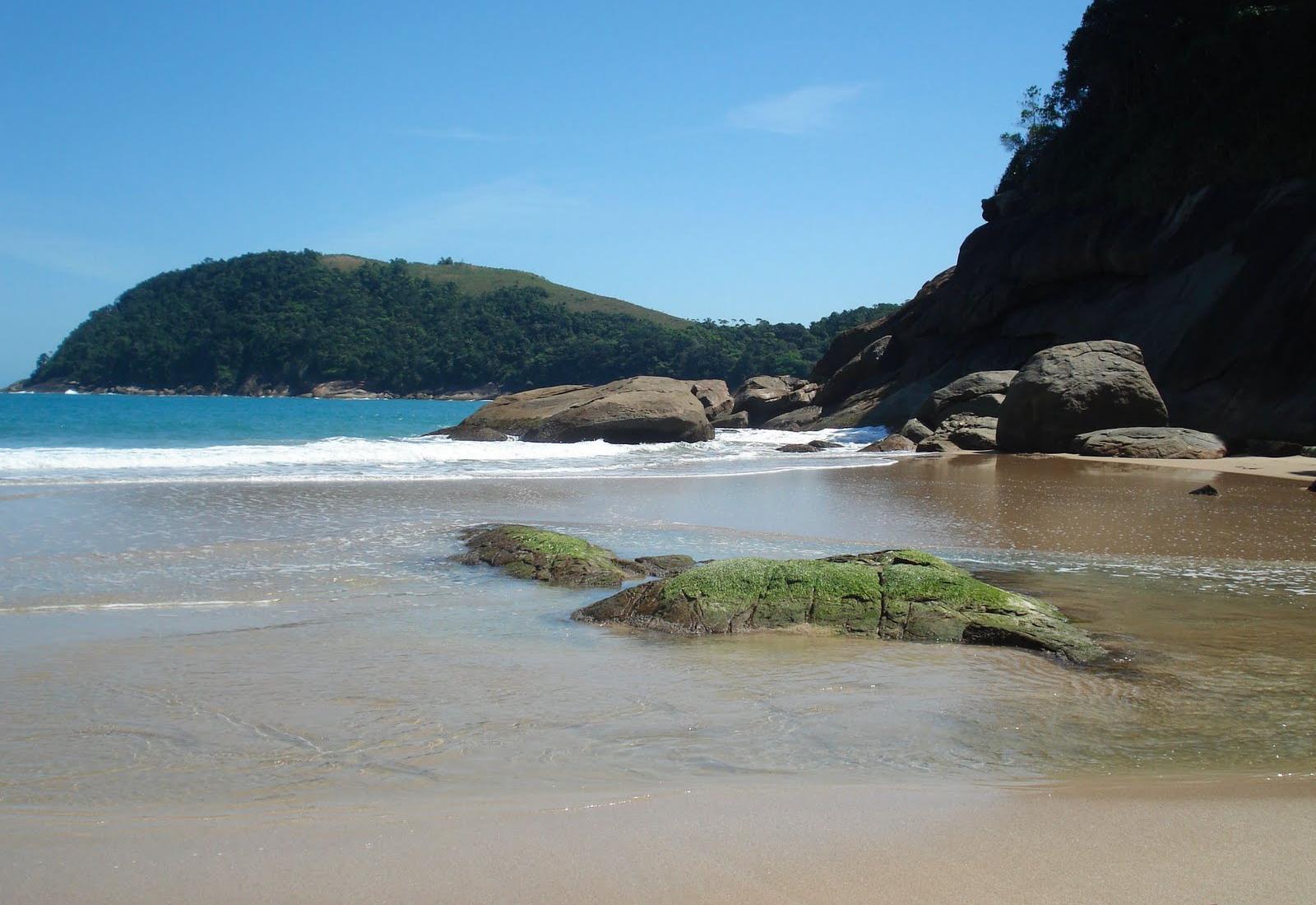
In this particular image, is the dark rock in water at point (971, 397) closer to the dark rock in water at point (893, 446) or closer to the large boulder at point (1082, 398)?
the dark rock in water at point (893, 446)

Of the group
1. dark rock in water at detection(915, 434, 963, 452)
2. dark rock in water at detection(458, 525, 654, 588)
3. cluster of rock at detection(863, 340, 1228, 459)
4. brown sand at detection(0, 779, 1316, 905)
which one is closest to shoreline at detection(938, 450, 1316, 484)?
cluster of rock at detection(863, 340, 1228, 459)

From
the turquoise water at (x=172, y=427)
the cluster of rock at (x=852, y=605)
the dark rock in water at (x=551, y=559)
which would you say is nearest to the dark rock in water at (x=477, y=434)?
the turquoise water at (x=172, y=427)

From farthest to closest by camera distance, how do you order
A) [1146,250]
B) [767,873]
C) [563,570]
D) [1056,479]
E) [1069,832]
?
1. [1146,250]
2. [1056,479]
3. [563,570]
4. [1069,832]
5. [767,873]

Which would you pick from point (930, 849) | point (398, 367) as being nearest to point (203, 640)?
point (930, 849)

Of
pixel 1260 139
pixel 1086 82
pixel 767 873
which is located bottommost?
pixel 767 873

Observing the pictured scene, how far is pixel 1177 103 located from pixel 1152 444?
15.1m

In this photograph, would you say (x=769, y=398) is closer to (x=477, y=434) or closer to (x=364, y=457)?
(x=477, y=434)

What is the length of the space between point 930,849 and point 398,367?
11581 centimetres

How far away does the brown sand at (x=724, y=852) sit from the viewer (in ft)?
9.41

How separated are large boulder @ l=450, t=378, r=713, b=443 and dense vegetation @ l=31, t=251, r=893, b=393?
241 feet

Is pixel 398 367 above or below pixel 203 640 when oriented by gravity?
above

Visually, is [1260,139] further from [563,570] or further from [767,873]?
[767,873]

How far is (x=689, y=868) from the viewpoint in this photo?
9.95 feet

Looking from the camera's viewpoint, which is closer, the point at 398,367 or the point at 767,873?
the point at 767,873
